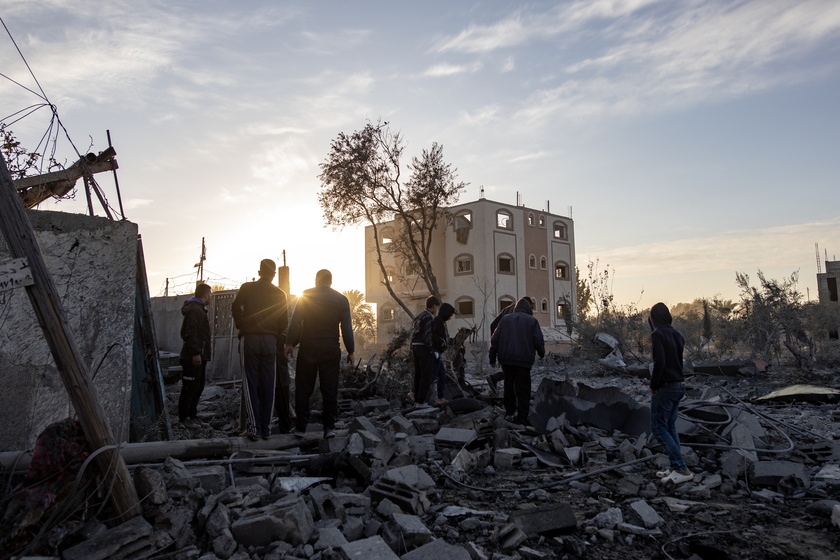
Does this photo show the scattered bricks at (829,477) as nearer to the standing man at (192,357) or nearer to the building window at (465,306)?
the standing man at (192,357)

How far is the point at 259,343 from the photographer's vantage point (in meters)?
6.35

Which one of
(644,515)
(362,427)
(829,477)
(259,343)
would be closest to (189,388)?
(259,343)

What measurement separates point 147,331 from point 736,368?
12.9 meters

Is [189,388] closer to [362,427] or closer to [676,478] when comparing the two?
[362,427]

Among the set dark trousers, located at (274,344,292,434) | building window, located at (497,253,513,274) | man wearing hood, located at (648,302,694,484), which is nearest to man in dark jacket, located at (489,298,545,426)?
man wearing hood, located at (648,302,694,484)

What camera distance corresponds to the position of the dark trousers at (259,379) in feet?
20.4

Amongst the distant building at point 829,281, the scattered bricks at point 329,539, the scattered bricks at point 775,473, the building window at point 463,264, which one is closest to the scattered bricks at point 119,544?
the scattered bricks at point 329,539

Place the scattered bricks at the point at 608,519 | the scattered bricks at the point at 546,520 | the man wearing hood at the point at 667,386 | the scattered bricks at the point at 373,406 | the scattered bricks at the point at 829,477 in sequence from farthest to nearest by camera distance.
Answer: the scattered bricks at the point at 373,406 < the man wearing hood at the point at 667,386 < the scattered bricks at the point at 829,477 < the scattered bricks at the point at 608,519 < the scattered bricks at the point at 546,520

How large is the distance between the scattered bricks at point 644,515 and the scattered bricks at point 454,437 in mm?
2214

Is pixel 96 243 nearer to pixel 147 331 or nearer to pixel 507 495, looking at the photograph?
pixel 147 331

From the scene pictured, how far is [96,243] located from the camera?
620cm

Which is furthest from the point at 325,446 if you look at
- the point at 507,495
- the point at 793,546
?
the point at 793,546

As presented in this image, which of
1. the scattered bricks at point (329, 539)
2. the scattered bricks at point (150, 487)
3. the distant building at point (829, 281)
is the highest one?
the distant building at point (829, 281)

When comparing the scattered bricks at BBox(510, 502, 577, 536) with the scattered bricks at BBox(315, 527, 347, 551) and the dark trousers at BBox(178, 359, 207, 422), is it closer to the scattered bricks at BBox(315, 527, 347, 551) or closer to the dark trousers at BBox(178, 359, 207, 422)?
the scattered bricks at BBox(315, 527, 347, 551)
